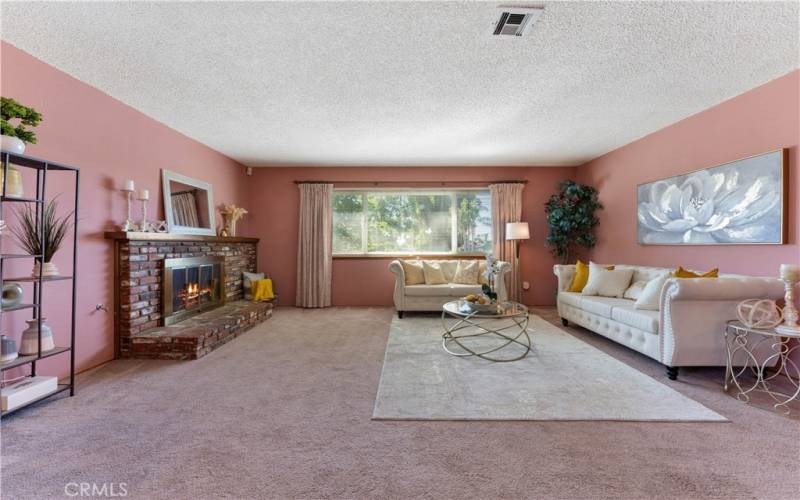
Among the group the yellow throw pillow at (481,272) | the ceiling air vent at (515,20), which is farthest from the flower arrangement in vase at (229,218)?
the ceiling air vent at (515,20)

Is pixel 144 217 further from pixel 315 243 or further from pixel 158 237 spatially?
pixel 315 243

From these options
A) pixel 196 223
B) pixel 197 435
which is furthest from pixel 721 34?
pixel 196 223

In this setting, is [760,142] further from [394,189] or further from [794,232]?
[394,189]

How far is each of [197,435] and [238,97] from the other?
9.11 ft

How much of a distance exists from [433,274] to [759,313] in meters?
3.55

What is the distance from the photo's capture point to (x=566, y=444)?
72.5 inches

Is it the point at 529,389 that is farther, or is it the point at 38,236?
the point at 529,389

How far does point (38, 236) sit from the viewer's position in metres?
2.30

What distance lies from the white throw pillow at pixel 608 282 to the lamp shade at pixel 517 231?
1.36m

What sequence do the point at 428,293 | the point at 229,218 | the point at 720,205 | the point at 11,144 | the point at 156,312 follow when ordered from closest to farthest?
the point at 11,144, the point at 720,205, the point at 156,312, the point at 428,293, the point at 229,218

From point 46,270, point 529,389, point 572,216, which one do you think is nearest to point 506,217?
point 572,216

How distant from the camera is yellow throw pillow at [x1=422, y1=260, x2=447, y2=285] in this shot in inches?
210

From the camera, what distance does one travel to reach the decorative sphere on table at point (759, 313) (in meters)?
2.39

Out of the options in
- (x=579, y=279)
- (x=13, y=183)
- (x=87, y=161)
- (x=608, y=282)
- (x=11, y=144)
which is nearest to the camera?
(x=11, y=144)
